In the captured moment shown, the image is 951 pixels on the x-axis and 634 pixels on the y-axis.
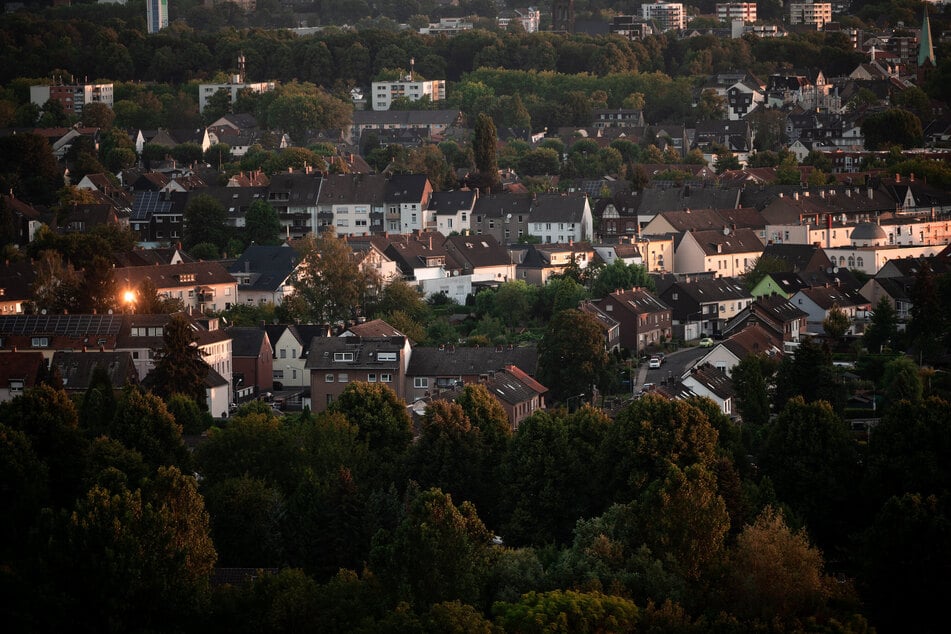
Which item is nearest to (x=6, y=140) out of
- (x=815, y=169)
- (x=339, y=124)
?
(x=339, y=124)

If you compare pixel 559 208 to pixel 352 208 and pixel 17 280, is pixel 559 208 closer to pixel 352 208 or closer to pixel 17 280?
pixel 352 208

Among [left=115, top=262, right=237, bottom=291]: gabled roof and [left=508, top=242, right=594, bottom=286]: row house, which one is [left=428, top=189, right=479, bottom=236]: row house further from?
[left=115, top=262, right=237, bottom=291]: gabled roof

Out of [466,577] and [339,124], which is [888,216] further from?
[466,577]

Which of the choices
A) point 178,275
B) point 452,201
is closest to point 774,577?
point 178,275

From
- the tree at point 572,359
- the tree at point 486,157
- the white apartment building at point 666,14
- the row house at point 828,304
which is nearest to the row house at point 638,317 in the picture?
the row house at point 828,304

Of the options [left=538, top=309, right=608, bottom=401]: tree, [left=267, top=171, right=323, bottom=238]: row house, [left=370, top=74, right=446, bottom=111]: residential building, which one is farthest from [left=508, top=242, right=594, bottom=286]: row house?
[left=370, top=74, right=446, bottom=111]: residential building

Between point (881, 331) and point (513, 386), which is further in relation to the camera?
point (881, 331)
